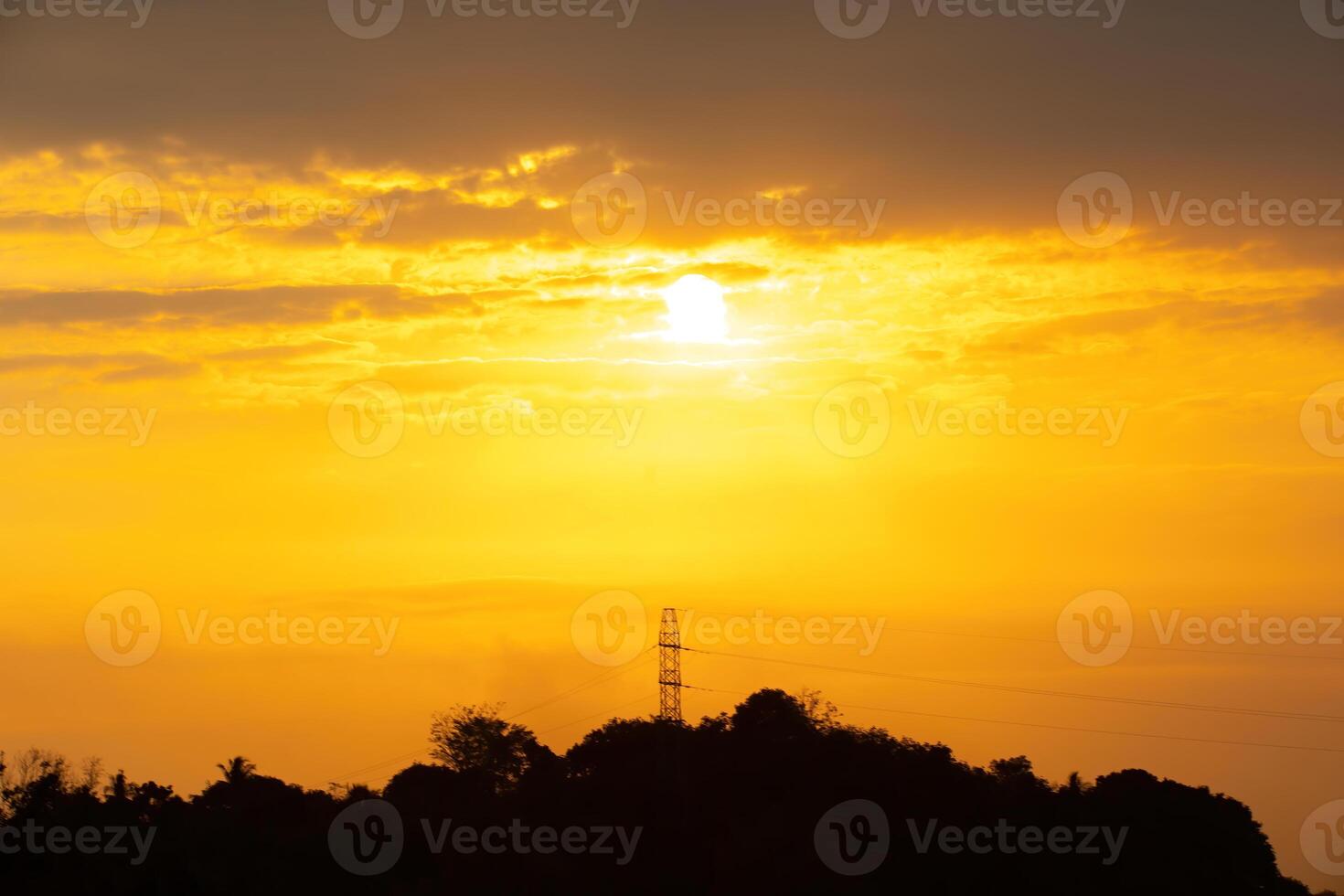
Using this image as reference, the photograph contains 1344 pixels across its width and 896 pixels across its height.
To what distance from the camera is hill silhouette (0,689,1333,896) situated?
80.5m

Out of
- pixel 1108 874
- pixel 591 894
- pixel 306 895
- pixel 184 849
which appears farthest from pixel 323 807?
pixel 1108 874

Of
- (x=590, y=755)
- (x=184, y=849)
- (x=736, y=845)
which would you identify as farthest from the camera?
(x=590, y=755)

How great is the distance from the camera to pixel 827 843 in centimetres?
8100

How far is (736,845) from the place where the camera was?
83.3 meters

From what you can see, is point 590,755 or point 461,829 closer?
point 461,829

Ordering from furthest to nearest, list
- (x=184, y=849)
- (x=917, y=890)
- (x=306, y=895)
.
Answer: (x=184, y=849) < (x=306, y=895) < (x=917, y=890)

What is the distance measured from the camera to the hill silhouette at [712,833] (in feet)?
264

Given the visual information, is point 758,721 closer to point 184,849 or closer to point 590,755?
point 590,755

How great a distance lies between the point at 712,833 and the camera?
8944 centimetres

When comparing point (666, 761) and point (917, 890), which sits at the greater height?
point (666, 761)

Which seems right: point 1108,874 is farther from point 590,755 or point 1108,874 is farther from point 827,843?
point 590,755

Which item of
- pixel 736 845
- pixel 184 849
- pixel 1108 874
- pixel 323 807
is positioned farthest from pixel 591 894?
pixel 323 807

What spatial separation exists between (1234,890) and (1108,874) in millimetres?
7840

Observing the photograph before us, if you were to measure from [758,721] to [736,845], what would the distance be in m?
31.8
